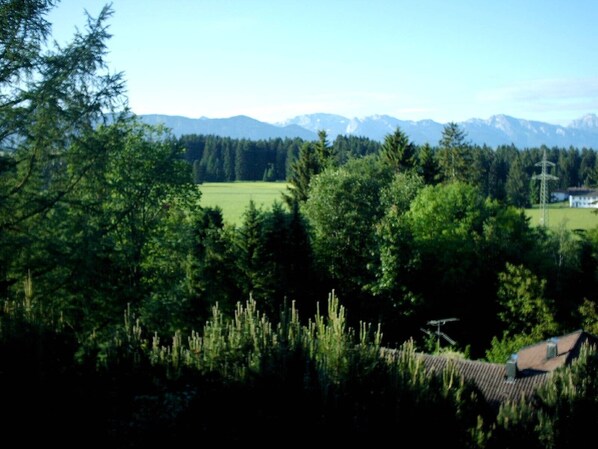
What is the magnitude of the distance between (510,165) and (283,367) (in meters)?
108

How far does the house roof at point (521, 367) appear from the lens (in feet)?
A: 59.6

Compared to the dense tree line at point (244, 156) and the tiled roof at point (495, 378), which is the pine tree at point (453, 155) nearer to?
the tiled roof at point (495, 378)

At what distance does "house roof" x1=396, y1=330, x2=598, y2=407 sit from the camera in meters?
18.2

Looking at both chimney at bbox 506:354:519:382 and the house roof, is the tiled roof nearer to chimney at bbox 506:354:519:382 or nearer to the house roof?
the house roof

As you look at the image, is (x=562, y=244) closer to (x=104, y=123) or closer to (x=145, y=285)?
(x=145, y=285)

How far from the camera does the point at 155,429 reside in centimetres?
688

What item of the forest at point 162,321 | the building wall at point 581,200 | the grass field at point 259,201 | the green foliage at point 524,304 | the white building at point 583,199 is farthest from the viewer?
the white building at point 583,199

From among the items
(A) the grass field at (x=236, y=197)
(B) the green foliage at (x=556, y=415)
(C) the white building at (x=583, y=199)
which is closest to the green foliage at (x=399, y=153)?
(A) the grass field at (x=236, y=197)

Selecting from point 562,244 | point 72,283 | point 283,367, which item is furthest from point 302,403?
point 562,244

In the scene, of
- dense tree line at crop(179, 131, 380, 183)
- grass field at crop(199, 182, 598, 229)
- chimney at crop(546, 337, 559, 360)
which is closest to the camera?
Answer: chimney at crop(546, 337, 559, 360)

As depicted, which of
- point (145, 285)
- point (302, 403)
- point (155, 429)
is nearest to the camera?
point (155, 429)

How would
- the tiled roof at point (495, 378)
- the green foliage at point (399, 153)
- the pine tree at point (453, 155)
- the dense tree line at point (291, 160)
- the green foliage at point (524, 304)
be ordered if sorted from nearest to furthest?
the tiled roof at point (495, 378), the green foliage at point (524, 304), the green foliage at point (399, 153), the pine tree at point (453, 155), the dense tree line at point (291, 160)

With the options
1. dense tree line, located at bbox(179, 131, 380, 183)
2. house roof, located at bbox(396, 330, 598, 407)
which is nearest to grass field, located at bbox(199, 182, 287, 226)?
dense tree line, located at bbox(179, 131, 380, 183)

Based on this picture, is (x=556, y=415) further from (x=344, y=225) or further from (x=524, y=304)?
(x=344, y=225)
